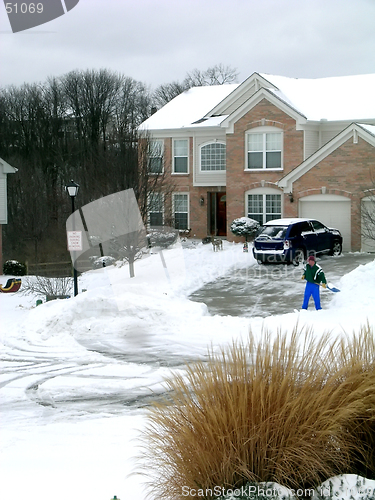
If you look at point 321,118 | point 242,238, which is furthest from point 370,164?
point 242,238

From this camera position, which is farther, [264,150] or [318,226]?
[264,150]

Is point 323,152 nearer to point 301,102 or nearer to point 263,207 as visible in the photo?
point 263,207

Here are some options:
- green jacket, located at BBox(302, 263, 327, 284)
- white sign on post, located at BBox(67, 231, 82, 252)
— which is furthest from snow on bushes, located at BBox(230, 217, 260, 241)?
green jacket, located at BBox(302, 263, 327, 284)

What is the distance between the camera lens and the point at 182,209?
36281 mm

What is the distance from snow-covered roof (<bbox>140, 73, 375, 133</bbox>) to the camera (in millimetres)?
31406

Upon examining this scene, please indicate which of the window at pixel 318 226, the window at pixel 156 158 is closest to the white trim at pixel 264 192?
the window at pixel 156 158

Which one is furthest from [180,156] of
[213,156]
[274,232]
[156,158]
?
[274,232]

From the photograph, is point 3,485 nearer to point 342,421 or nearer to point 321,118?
point 342,421

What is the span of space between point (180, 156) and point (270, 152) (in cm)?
602

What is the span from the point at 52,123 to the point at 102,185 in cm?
3313

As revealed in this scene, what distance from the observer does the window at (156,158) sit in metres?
27.5

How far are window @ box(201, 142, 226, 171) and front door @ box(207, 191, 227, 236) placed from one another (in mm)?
1622

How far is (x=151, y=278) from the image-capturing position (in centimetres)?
2347

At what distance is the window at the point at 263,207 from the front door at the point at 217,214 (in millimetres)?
3414
